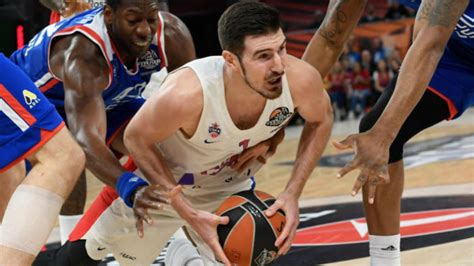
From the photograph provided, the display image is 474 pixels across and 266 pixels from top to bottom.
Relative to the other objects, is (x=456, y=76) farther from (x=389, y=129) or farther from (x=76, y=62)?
(x=76, y=62)

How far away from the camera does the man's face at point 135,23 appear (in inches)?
182

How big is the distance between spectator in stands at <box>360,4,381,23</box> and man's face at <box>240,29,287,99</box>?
464 inches

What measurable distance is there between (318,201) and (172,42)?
2728 millimetres

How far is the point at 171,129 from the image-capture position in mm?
3816

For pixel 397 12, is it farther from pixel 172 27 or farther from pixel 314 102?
pixel 314 102

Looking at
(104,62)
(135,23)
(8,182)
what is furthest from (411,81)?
(8,182)

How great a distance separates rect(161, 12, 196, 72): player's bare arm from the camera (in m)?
5.06

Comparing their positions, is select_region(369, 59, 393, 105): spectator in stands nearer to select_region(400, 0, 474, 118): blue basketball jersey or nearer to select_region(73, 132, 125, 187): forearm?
select_region(400, 0, 474, 118): blue basketball jersey

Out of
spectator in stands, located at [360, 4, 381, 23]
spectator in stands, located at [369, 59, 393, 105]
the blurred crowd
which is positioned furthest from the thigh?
spectator in stands, located at [360, 4, 381, 23]

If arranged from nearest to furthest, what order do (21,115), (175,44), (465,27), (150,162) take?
(21,115) < (150,162) < (465,27) < (175,44)

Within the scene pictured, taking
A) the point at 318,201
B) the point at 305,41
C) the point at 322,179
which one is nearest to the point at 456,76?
the point at 318,201

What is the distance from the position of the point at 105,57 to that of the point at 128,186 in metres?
1.13

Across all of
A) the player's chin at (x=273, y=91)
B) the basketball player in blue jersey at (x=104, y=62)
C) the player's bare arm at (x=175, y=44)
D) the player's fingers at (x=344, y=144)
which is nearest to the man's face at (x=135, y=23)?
the basketball player in blue jersey at (x=104, y=62)

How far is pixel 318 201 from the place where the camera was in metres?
7.35
